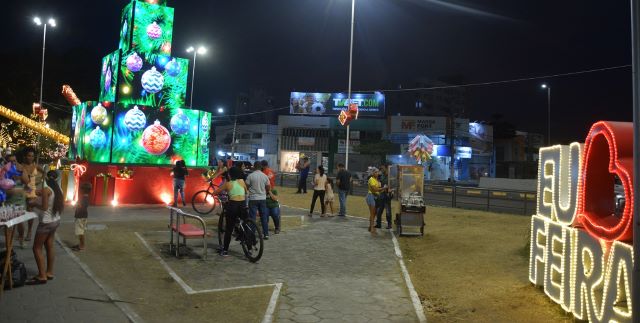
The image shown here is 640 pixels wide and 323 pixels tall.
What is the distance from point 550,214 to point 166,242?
7.39 metres

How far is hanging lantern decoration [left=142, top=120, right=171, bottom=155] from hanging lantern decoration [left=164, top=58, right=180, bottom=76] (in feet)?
6.55

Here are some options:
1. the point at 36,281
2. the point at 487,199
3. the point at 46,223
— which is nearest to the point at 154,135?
the point at 46,223

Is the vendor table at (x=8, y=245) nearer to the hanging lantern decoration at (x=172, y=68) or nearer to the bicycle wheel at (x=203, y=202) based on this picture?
the bicycle wheel at (x=203, y=202)

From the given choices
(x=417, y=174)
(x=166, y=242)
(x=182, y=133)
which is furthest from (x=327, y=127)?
(x=166, y=242)

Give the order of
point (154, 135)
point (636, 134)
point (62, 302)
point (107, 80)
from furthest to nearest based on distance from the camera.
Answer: point (107, 80) → point (154, 135) → point (62, 302) → point (636, 134)

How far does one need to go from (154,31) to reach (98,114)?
3.71 meters

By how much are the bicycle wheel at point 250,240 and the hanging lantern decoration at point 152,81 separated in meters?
10.5

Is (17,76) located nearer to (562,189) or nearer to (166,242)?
(166,242)

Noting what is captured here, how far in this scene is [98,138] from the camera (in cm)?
1628

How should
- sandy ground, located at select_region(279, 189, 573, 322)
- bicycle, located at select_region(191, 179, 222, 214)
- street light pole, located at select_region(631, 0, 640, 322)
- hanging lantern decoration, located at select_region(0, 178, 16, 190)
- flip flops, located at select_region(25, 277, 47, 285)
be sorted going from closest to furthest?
street light pole, located at select_region(631, 0, 640, 322) → sandy ground, located at select_region(279, 189, 573, 322) → flip flops, located at select_region(25, 277, 47, 285) → hanging lantern decoration, located at select_region(0, 178, 16, 190) → bicycle, located at select_region(191, 179, 222, 214)

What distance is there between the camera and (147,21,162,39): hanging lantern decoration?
682 inches

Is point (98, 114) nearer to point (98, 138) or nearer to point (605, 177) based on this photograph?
point (98, 138)

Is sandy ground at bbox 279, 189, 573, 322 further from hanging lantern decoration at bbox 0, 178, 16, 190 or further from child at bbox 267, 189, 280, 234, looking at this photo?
hanging lantern decoration at bbox 0, 178, 16, 190

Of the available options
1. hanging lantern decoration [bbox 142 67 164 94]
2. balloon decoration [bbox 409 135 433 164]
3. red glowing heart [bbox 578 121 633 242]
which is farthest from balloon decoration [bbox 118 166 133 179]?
balloon decoration [bbox 409 135 433 164]
